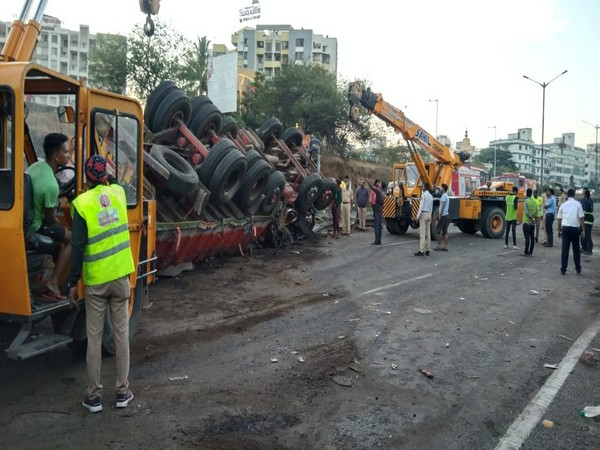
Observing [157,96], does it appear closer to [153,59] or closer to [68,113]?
[68,113]

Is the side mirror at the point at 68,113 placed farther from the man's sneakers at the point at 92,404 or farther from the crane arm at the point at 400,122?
the crane arm at the point at 400,122

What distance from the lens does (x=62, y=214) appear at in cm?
505

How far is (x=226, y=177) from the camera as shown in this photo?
33.6ft

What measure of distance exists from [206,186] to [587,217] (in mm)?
10123

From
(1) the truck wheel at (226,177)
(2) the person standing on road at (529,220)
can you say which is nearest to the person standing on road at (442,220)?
(2) the person standing on road at (529,220)

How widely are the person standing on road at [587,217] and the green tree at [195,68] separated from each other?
26.3 m

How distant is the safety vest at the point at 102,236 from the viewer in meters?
4.07

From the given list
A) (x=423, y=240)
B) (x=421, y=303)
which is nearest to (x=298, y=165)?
(x=423, y=240)

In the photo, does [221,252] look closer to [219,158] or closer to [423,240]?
[219,158]

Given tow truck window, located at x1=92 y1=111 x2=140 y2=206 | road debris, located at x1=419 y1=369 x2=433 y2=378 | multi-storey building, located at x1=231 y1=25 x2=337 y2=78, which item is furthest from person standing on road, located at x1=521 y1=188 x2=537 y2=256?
multi-storey building, located at x1=231 y1=25 x2=337 y2=78

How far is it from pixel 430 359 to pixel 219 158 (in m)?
6.05

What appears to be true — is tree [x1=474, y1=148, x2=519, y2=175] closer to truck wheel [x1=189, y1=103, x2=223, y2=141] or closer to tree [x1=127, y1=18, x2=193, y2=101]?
tree [x1=127, y1=18, x2=193, y2=101]

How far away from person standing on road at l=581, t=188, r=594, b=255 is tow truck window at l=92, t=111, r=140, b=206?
11938 millimetres

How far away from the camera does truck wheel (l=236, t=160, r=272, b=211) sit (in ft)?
36.6
